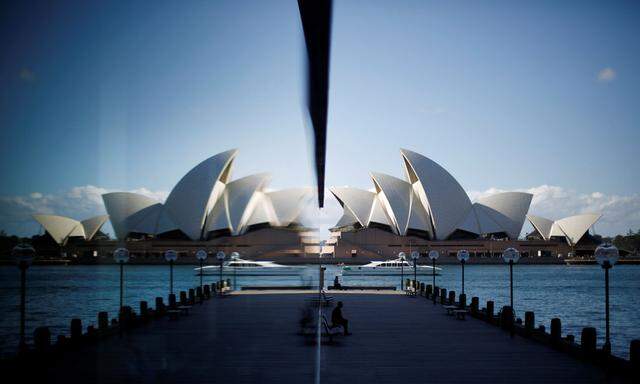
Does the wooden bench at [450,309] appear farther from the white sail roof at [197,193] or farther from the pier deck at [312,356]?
the white sail roof at [197,193]

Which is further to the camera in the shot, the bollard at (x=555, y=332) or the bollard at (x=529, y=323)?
the bollard at (x=529, y=323)

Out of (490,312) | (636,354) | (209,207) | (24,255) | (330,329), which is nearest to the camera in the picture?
(636,354)

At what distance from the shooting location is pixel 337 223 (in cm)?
7688

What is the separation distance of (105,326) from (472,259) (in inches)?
2688

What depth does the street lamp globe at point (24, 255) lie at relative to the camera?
7316mm

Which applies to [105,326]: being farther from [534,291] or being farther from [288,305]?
[534,291]

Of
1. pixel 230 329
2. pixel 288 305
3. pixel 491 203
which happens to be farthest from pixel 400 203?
pixel 230 329

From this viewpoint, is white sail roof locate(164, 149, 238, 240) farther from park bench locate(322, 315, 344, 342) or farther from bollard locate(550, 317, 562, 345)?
bollard locate(550, 317, 562, 345)

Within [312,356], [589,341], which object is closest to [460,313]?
[589,341]

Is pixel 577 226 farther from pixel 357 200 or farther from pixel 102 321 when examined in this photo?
pixel 102 321

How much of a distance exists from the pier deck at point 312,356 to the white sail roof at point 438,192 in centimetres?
4901

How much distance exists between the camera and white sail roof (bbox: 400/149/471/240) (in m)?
60.8

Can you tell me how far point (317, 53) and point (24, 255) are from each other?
22.4 feet

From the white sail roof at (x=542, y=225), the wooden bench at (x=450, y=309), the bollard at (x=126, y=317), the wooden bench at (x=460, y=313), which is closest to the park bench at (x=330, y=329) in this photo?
the wooden bench at (x=460, y=313)
